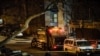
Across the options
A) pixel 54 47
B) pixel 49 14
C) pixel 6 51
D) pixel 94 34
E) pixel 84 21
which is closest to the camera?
pixel 6 51

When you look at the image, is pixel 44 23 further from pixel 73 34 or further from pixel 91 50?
pixel 91 50

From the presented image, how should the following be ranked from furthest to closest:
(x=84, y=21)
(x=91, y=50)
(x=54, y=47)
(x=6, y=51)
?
1. (x=84, y=21)
2. (x=54, y=47)
3. (x=91, y=50)
4. (x=6, y=51)

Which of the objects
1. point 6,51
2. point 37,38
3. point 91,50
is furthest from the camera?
point 37,38

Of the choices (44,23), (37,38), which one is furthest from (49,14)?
(37,38)

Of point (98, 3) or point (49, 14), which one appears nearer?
point (98, 3)

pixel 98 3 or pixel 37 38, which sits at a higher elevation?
pixel 98 3

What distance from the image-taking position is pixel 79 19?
55.6 meters

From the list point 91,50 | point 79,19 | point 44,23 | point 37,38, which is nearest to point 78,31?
point 79,19

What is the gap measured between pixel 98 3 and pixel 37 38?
15.8 metres

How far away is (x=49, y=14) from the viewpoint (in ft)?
205

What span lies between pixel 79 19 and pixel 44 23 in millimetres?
9403

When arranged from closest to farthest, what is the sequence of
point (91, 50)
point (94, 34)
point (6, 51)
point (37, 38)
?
point (6, 51), point (91, 50), point (37, 38), point (94, 34)

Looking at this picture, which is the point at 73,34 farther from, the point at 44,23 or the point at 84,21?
the point at 44,23

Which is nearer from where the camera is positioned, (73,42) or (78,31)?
(73,42)
